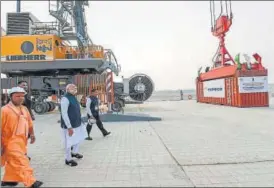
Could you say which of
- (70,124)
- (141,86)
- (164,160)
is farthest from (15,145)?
(141,86)

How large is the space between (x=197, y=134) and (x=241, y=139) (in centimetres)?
146

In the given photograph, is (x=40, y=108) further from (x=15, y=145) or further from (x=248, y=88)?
(x=15, y=145)

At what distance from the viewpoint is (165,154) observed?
21.9 feet

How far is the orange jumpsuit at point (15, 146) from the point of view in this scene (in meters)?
4.41

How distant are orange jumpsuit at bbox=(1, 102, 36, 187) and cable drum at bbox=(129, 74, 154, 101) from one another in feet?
56.4

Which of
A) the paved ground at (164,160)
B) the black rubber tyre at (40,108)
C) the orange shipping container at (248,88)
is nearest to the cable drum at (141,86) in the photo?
the orange shipping container at (248,88)

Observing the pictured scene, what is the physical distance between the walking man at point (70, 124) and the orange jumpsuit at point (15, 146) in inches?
49.2

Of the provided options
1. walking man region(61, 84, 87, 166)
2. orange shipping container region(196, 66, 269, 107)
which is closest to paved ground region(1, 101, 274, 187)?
walking man region(61, 84, 87, 166)

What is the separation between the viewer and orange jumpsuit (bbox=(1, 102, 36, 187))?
441 cm

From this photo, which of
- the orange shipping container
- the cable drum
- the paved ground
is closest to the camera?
the paved ground

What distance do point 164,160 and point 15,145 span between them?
9.16ft

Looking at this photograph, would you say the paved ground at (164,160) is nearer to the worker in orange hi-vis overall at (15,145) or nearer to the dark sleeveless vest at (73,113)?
the worker in orange hi-vis overall at (15,145)

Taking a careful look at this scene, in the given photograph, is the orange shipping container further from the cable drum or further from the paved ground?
the paved ground

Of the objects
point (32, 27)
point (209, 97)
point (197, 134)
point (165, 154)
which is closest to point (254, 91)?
point (209, 97)
